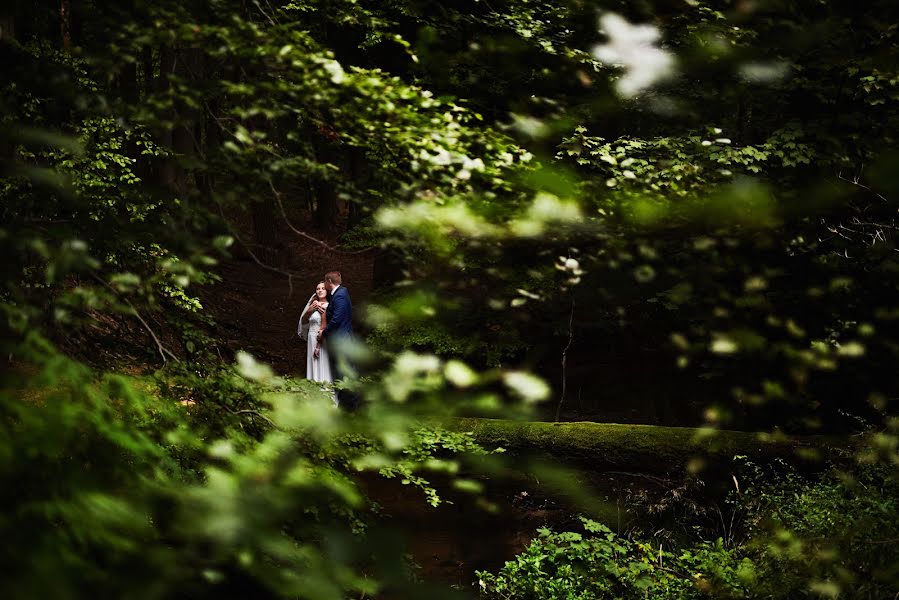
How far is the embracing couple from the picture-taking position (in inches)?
299

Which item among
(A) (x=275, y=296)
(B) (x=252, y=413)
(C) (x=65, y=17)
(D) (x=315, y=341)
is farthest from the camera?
(A) (x=275, y=296)

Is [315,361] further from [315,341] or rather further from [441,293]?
[441,293]

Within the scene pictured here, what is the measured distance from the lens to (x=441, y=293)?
2779mm

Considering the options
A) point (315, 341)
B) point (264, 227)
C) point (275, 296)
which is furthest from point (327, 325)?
point (264, 227)

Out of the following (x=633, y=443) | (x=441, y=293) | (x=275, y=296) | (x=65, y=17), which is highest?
(x=275, y=296)

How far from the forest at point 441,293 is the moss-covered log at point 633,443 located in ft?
0.11

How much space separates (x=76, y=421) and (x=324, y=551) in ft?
4.00

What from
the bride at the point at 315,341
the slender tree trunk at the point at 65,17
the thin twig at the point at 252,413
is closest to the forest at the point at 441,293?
the thin twig at the point at 252,413

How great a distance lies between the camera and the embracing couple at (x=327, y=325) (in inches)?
299

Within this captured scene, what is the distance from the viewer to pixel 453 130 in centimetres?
271

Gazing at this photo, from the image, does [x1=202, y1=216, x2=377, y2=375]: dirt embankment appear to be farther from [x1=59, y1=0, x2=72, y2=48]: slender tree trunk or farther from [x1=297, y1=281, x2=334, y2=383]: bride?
[x1=59, y1=0, x2=72, y2=48]: slender tree trunk

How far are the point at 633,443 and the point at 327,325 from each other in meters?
3.81

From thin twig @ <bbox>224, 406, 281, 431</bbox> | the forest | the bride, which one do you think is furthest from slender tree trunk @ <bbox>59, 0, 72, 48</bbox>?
the bride

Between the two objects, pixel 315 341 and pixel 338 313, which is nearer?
pixel 338 313
